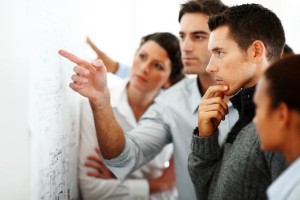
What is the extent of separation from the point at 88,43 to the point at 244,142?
1.11 m

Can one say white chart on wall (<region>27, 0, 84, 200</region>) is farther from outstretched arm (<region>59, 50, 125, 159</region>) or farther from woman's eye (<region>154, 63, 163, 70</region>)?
woman's eye (<region>154, 63, 163, 70</region>)

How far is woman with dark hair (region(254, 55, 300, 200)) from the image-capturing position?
2.51ft

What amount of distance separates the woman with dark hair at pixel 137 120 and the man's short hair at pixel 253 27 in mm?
797

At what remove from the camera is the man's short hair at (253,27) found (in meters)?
1.20

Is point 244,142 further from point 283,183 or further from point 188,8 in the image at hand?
point 188,8

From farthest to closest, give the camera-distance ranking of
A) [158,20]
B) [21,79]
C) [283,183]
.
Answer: [158,20] < [21,79] < [283,183]

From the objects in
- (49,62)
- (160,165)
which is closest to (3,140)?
(49,62)

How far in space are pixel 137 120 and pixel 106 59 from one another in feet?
1.32

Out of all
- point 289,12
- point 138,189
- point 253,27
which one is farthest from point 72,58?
point 289,12

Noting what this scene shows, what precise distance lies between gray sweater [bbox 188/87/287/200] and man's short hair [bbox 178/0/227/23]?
76 centimetres

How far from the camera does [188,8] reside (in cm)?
181

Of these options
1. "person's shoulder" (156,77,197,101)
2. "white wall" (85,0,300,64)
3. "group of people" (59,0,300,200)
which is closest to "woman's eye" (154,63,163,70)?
"group of people" (59,0,300,200)

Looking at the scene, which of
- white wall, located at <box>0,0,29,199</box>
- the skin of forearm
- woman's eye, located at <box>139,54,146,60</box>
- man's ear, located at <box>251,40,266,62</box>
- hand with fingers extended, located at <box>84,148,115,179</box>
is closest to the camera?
white wall, located at <box>0,0,29,199</box>

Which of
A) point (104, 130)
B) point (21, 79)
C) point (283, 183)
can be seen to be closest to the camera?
point (283, 183)
